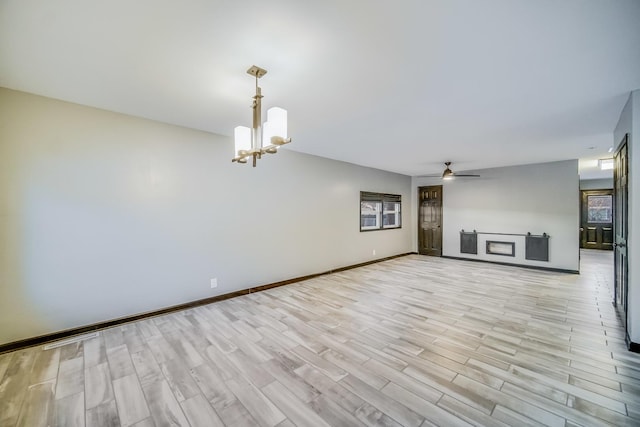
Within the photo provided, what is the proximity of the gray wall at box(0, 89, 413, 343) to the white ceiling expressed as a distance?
0.38m

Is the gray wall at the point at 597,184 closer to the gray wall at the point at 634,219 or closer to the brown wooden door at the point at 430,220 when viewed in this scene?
the brown wooden door at the point at 430,220

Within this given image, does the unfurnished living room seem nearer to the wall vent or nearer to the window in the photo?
→ the wall vent

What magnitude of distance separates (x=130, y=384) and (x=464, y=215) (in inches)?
307

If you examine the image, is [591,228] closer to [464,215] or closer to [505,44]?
[464,215]

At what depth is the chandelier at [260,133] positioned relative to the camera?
2145mm

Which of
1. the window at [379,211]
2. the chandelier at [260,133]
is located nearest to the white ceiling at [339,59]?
the chandelier at [260,133]

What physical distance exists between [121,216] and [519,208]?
320 inches

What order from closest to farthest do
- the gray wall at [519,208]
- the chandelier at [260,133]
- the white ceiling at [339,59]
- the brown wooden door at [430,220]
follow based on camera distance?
the white ceiling at [339,59] → the chandelier at [260,133] → the gray wall at [519,208] → the brown wooden door at [430,220]

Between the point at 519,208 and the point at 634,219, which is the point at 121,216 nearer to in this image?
the point at 634,219

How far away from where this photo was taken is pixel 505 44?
6.13 ft

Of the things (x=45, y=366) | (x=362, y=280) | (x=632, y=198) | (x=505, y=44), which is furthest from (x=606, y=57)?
(x=45, y=366)

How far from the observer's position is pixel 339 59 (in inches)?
81.7

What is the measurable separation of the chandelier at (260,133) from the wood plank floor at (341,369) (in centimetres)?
193

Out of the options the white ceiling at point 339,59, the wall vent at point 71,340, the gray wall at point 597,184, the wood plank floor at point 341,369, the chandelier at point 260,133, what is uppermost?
the white ceiling at point 339,59
